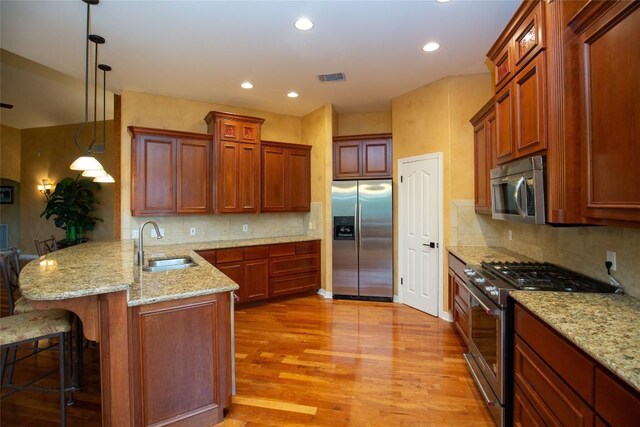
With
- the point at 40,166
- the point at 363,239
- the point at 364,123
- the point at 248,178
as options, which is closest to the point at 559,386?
the point at 363,239

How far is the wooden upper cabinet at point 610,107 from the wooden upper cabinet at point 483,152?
1.36 metres

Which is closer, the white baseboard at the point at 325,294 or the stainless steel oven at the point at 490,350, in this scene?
the stainless steel oven at the point at 490,350

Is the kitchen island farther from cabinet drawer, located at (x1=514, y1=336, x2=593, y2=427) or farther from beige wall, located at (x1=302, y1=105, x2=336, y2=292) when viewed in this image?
beige wall, located at (x1=302, y1=105, x2=336, y2=292)

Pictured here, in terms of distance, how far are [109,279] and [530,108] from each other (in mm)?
2758

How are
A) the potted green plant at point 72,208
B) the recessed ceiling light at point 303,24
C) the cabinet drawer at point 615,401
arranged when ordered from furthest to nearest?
the potted green plant at point 72,208 < the recessed ceiling light at point 303,24 < the cabinet drawer at point 615,401

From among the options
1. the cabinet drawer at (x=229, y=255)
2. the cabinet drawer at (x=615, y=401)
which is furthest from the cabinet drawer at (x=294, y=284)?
the cabinet drawer at (x=615, y=401)

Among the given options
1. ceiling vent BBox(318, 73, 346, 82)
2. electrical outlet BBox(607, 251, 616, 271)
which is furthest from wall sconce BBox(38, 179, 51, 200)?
electrical outlet BBox(607, 251, 616, 271)

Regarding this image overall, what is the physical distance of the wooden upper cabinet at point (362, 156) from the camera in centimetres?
467

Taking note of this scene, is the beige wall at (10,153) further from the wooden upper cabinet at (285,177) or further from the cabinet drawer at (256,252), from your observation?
the cabinet drawer at (256,252)

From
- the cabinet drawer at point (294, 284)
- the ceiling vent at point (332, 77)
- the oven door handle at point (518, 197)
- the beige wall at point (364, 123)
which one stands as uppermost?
the ceiling vent at point (332, 77)

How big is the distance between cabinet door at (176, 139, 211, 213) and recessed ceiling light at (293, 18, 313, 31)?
2.19m

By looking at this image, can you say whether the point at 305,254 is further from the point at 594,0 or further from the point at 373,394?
the point at 594,0

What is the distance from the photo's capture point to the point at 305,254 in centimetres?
479

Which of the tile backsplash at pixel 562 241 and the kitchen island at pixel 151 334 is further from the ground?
the tile backsplash at pixel 562 241
